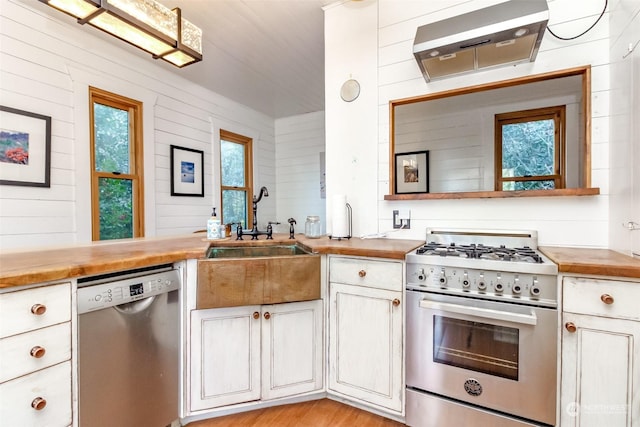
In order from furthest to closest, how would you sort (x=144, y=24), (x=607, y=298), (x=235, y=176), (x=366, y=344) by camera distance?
(x=235, y=176), (x=366, y=344), (x=144, y=24), (x=607, y=298)

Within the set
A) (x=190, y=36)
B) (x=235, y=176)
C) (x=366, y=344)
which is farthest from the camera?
(x=235, y=176)

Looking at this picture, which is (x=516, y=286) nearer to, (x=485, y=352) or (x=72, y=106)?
(x=485, y=352)

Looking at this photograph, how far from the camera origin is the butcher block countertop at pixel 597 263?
3.67 feet

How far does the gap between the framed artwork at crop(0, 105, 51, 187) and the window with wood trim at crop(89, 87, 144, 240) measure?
37 centimetres

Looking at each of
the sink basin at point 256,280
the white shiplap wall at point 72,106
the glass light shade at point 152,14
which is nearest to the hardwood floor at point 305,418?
the sink basin at point 256,280

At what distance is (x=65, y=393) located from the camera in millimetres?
1107

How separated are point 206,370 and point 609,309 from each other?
1844 mm

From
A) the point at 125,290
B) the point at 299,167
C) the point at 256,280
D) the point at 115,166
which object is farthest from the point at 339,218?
the point at 299,167

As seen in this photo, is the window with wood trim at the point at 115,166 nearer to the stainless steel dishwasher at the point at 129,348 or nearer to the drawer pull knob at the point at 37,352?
the stainless steel dishwasher at the point at 129,348

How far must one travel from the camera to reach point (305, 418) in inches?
65.9

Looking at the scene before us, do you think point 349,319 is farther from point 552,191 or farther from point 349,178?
point 552,191

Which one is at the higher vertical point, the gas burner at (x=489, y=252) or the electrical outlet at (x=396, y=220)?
the electrical outlet at (x=396, y=220)

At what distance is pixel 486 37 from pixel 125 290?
2.05 metres

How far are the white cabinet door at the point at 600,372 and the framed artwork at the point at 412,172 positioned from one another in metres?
1.13
